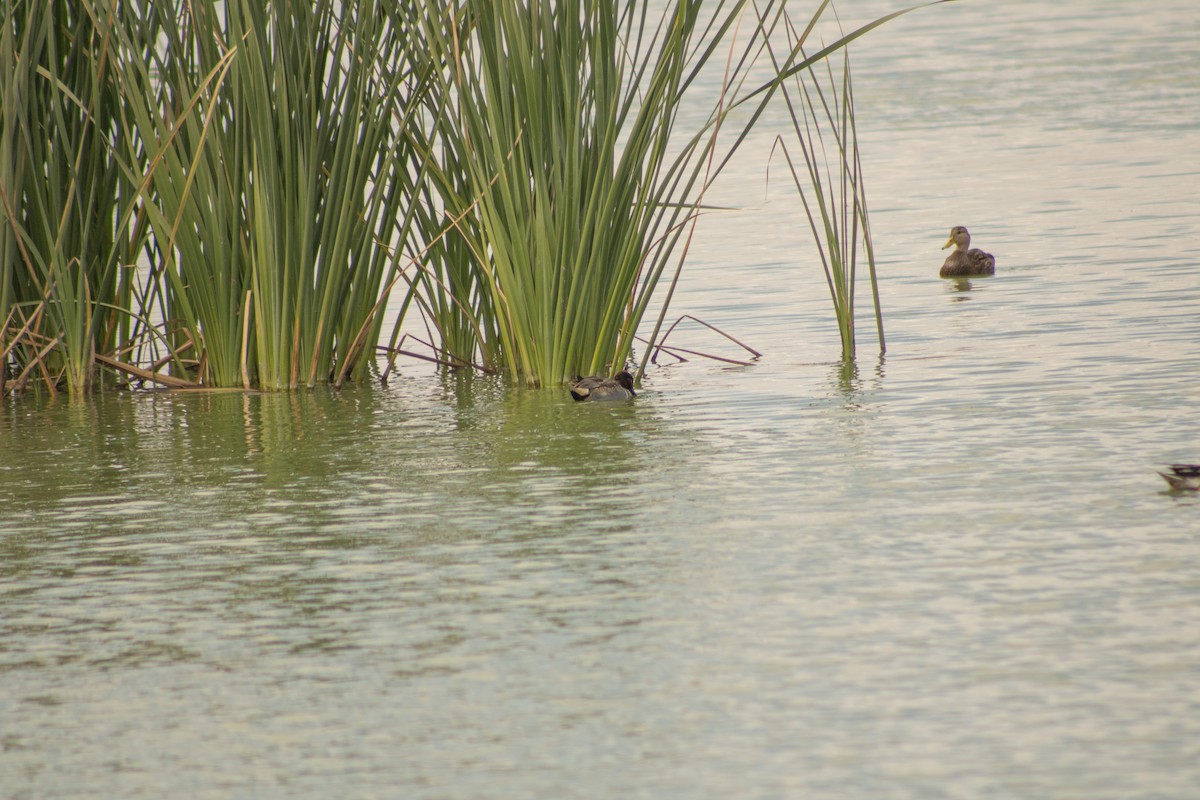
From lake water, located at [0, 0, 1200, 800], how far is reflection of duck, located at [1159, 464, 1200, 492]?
4cm

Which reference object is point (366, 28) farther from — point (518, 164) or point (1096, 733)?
point (1096, 733)

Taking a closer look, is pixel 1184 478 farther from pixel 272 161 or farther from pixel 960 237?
pixel 960 237

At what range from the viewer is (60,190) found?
7648 millimetres

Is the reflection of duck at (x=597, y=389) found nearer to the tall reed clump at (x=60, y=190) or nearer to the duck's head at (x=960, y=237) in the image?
the tall reed clump at (x=60, y=190)

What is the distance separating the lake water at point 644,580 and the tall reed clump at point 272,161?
1.24 ft

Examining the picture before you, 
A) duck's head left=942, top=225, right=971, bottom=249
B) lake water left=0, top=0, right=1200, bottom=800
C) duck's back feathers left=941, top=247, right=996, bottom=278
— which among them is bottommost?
lake water left=0, top=0, right=1200, bottom=800

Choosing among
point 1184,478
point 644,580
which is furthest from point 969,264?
point 644,580

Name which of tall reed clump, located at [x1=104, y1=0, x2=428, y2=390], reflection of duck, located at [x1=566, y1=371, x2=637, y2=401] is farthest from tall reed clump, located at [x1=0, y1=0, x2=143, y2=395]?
reflection of duck, located at [x1=566, y1=371, x2=637, y2=401]

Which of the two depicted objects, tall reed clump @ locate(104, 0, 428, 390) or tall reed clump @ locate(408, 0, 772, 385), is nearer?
tall reed clump @ locate(408, 0, 772, 385)

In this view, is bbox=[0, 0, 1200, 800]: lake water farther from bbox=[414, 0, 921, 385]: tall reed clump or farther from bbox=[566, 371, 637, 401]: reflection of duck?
bbox=[414, 0, 921, 385]: tall reed clump

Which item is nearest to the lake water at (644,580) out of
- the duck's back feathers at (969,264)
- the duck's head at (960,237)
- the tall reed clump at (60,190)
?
the tall reed clump at (60,190)

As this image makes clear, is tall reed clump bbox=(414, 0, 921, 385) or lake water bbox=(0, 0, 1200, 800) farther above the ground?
tall reed clump bbox=(414, 0, 921, 385)

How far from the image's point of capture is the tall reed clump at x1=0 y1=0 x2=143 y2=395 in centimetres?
744

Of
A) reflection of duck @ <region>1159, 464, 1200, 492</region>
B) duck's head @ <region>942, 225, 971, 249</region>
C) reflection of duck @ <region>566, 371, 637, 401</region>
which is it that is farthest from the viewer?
duck's head @ <region>942, 225, 971, 249</region>
